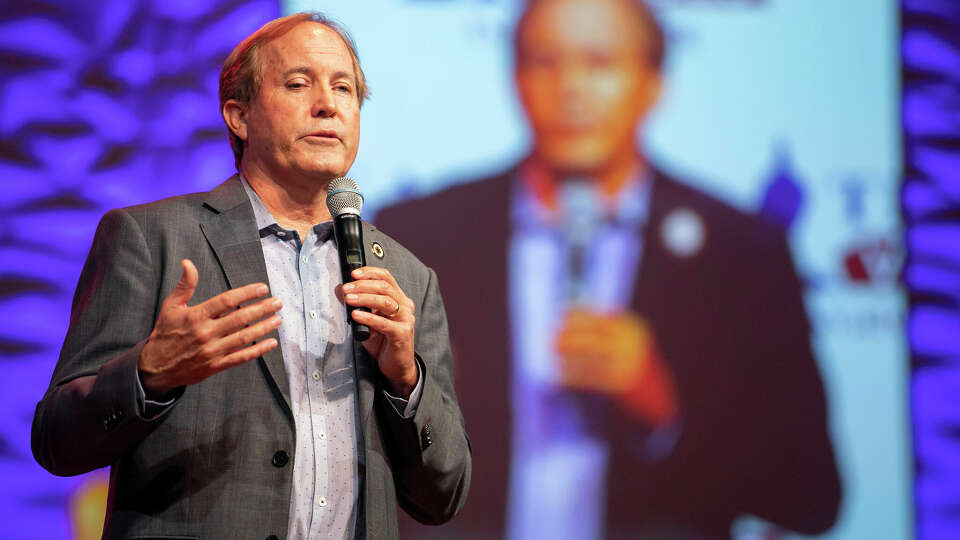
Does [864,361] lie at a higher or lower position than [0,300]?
lower

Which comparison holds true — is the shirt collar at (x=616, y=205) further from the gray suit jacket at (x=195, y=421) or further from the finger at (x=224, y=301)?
the finger at (x=224, y=301)

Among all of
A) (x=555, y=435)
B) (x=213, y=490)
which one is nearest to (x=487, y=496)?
(x=555, y=435)

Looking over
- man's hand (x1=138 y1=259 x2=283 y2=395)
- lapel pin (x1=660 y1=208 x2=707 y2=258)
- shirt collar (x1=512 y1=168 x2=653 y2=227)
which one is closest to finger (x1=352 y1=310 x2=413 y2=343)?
man's hand (x1=138 y1=259 x2=283 y2=395)

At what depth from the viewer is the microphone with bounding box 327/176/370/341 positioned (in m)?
1.51

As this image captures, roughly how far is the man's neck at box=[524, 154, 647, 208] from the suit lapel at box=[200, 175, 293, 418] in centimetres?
166

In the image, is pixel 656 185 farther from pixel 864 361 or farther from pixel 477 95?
pixel 864 361

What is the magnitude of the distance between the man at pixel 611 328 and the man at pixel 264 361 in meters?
1.28

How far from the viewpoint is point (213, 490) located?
1.54 m

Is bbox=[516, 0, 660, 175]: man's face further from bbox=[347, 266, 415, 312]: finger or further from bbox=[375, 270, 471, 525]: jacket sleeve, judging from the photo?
bbox=[347, 266, 415, 312]: finger

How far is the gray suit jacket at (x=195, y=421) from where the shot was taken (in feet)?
4.97

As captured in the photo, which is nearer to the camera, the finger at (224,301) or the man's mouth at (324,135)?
the finger at (224,301)

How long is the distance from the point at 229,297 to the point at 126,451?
1.33 ft

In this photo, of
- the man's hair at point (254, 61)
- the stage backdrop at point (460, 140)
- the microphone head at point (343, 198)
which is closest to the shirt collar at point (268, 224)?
the microphone head at point (343, 198)

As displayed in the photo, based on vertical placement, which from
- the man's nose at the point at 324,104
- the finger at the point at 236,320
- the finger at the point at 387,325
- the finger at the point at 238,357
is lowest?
the finger at the point at 238,357
